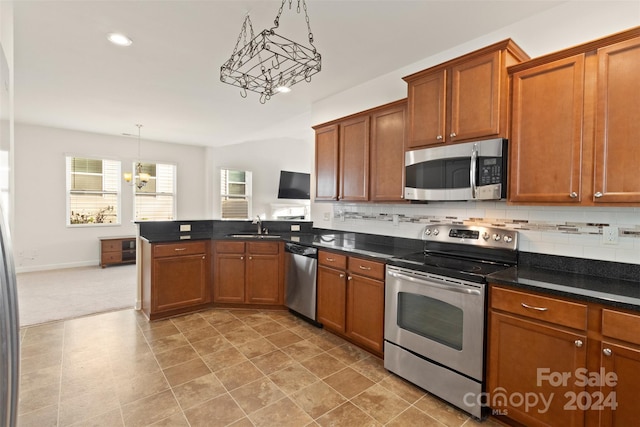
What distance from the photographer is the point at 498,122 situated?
7.04ft

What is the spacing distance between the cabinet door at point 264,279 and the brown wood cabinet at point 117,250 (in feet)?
13.2

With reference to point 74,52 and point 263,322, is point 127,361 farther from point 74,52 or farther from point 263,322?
point 74,52

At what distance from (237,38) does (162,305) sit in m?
2.85

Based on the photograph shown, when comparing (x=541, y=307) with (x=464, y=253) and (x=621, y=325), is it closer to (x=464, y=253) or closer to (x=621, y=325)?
(x=621, y=325)

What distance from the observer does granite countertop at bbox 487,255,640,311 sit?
5.20ft

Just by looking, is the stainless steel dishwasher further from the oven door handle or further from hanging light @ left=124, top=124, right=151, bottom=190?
hanging light @ left=124, top=124, right=151, bottom=190

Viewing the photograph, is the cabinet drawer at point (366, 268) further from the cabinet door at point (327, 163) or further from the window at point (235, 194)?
the window at point (235, 194)

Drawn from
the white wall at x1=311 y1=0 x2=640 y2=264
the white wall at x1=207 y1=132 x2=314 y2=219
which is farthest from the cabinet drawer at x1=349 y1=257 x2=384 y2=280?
the white wall at x1=207 y1=132 x2=314 y2=219

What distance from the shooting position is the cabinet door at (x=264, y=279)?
381cm

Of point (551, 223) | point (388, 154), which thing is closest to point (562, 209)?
point (551, 223)

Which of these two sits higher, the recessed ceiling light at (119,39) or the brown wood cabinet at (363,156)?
the recessed ceiling light at (119,39)

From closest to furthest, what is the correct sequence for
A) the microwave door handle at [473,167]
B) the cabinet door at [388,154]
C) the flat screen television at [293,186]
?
the microwave door handle at [473,167] < the cabinet door at [388,154] < the flat screen television at [293,186]

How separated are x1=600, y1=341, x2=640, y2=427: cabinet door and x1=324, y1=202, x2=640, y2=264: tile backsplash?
712 millimetres

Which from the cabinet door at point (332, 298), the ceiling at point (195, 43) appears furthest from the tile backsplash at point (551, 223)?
the ceiling at point (195, 43)
